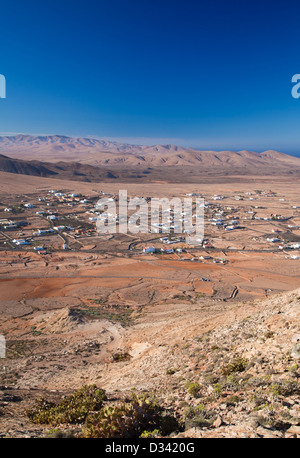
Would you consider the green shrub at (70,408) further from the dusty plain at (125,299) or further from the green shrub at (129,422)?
the green shrub at (129,422)

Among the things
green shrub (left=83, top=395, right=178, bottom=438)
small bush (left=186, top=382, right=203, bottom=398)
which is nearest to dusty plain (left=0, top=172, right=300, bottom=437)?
small bush (left=186, top=382, right=203, bottom=398)

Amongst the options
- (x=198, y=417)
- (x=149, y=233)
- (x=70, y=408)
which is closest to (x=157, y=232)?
(x=149, y=233)

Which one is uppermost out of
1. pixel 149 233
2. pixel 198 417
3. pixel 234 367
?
pixel 198 417

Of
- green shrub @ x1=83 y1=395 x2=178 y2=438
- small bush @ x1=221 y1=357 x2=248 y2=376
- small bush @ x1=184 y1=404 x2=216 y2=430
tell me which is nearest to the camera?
green shrub @ x1=83 y1=395 x2=178 y2=438

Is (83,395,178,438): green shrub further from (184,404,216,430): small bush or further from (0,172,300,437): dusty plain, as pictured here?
(0,172,300,437): dusty plain

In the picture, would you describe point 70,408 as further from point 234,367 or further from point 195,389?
point 234,367

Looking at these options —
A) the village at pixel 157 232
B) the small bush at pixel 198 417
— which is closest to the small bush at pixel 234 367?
the small bush at pixel 198 417

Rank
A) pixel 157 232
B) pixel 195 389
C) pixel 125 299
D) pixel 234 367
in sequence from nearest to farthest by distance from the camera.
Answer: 1. pixel 195 389
2. pixel 234 367
3. pixel 125 299
4. pixel 157 232
